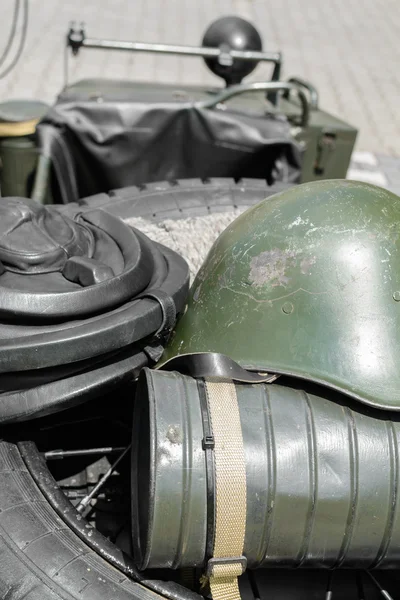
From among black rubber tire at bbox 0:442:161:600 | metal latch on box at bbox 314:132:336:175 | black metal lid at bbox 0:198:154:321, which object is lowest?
black rubber tire at bbox 0:442:161:600

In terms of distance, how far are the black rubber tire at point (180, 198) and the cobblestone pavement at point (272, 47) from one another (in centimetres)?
339

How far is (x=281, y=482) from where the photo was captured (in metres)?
1.49

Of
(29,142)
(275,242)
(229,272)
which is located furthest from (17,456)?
(29,142)

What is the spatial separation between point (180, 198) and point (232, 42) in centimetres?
205

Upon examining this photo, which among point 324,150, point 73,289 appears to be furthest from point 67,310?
point 324,150

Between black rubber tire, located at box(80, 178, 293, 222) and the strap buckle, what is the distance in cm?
146

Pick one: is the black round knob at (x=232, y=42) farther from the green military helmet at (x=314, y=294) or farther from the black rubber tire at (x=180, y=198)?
the green military helmet at (x=314, y=294)

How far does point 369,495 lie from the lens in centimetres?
152

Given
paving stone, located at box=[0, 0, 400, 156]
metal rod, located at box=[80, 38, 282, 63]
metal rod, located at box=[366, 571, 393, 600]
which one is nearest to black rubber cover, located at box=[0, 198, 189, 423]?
metal rod, located at box=[366, 571, 393, 600]

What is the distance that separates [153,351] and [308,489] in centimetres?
54

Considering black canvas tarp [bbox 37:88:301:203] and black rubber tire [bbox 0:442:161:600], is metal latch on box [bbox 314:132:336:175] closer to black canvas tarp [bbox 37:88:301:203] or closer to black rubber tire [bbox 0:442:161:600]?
black canvas tarp [bbox 37:88:301:203]

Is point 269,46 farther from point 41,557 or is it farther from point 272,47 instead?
point 41,557

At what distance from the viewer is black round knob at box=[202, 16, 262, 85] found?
438 cm

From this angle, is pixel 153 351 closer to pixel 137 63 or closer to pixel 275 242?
pixel 275 242
